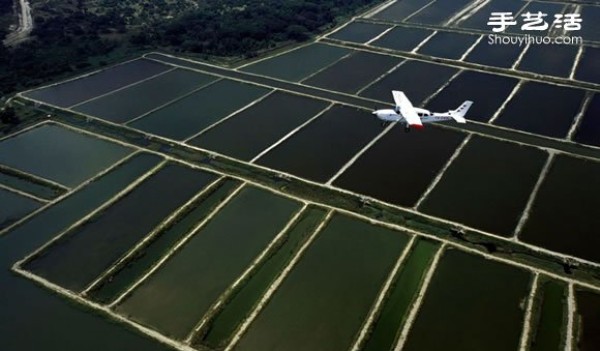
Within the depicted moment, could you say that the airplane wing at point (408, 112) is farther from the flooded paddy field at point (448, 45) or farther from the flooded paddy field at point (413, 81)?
the flooded paddy field at point (448, 45)

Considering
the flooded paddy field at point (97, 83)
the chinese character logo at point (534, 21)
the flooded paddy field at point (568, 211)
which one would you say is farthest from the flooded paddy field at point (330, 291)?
the chinese character logo at point (534, 21)

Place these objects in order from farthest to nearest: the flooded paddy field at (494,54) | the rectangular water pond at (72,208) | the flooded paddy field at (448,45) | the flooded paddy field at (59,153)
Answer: the flooded paddy field at (448,45) < the flooded paddy field at (494,54) < the flooded paddy field at (59,153) < the rectangular water pond at (72,208)

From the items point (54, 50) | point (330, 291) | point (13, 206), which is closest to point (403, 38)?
point (54, 50)

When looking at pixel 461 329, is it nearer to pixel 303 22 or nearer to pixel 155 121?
pixel 155 121

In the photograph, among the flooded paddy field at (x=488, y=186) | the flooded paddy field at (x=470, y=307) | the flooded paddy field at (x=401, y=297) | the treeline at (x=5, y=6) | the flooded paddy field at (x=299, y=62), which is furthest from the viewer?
the treeline at (x=5, y=6)

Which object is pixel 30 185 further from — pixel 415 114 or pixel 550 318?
pixel 550 318

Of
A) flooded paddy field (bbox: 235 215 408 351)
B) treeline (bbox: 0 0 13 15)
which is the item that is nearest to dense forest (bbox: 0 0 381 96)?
treeline (bbox: 0 0 13 15)

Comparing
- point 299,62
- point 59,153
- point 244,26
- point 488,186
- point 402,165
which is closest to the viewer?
point 488,186
